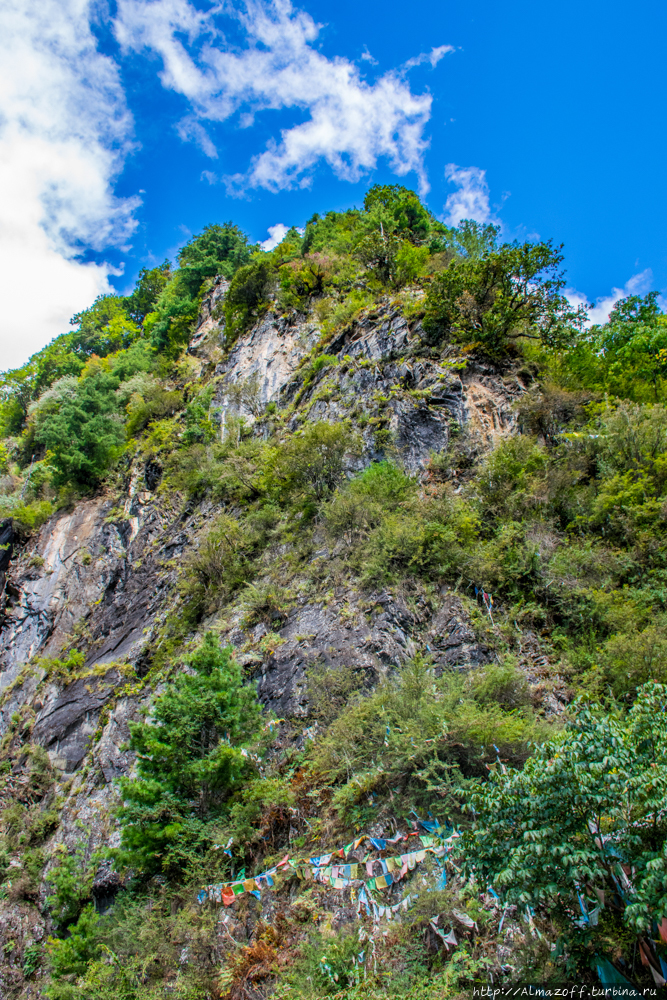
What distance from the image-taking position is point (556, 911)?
479 centimetres

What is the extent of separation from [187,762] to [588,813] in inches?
276

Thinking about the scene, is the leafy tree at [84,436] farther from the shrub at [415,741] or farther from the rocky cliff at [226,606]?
the shrub at [415,741]

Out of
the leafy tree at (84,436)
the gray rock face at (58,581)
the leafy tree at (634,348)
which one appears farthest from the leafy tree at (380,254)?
the gray rock face at (58,581)

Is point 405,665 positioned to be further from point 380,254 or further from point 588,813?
point 380,254

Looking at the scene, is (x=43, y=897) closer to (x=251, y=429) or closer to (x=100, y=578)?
(x=100, y=578)

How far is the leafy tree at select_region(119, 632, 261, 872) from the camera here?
842cm

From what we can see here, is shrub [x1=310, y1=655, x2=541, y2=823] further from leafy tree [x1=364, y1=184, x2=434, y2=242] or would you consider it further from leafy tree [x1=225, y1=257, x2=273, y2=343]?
leafy tree [x1=364, y1=184, x2=434, y2=242]

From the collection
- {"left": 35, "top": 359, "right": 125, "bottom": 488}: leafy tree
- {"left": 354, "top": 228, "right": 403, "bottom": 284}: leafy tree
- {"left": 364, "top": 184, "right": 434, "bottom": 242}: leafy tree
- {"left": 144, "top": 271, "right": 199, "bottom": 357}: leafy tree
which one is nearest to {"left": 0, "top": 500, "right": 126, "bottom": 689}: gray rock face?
{"left": 35, "top": 359, "right": 125, "bottom": 488}: leafy tree

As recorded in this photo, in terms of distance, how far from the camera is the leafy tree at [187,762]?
842 centimetres

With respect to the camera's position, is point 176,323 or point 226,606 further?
point 176,323

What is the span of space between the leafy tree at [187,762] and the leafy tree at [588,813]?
559cm

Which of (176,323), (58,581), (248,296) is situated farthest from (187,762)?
(176,323)

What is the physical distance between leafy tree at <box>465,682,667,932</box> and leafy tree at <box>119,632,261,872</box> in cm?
559

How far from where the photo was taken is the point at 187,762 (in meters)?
8.84
